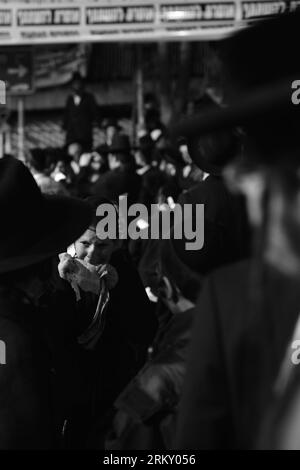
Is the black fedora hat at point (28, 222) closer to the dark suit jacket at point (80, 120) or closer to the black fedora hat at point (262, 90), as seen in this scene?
the black fedora hat at point (262, 90)

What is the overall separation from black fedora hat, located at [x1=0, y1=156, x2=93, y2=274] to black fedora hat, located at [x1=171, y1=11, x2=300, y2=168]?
1.26m

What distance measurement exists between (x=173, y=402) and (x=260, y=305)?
40.7 inches

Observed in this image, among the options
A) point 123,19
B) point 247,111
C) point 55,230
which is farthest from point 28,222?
point 123,19

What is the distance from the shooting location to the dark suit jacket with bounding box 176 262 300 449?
2.52 m

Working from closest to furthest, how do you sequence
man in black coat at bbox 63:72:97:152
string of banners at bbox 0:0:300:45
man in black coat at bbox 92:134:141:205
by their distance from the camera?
man in black coat at bbox 92:134:141:205
string of banners at bbox 0:0:300:45
man in black coat at bbox 63:72:97:152

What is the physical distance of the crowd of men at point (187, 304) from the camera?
8.25 ft

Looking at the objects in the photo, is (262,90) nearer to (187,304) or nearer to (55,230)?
(187,304)

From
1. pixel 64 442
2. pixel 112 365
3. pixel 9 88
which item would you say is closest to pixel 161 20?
pixel 9 88

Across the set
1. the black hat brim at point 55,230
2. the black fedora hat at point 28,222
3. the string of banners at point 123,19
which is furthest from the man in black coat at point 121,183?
the black fedora hat at point 28,222

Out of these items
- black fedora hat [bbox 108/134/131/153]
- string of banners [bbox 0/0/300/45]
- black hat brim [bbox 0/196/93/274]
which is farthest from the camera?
string of banners [bbox 0/0/300/45]

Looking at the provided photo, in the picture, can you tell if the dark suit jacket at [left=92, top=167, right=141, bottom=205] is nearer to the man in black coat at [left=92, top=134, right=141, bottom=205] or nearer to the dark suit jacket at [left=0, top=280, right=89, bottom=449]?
the man in black coat at [left=92, top=134, right=141, bottom=205]

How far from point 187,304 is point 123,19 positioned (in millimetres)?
12994

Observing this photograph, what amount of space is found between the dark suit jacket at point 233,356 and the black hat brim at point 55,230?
4.10ft

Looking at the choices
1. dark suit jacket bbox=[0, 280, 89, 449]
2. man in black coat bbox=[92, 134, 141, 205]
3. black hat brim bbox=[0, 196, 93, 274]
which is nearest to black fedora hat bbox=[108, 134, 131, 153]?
man in black coat bbox=[92, 134, 141, 205]
